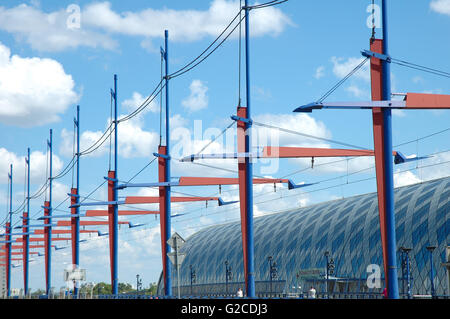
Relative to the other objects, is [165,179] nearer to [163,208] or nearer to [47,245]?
[163,208]

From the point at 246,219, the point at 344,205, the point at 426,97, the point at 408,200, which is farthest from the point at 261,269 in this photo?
the point at 426,97

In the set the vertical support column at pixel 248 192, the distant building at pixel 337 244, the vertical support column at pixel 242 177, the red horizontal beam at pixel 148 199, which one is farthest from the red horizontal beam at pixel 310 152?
the red horizontal beam at pixel 148 199

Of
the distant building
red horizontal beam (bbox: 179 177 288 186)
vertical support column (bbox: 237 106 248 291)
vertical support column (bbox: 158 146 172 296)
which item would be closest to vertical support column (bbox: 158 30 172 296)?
vertical support column (bbox: 158 146 172 296)

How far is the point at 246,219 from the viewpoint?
130 feet

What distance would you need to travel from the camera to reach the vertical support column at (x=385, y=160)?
93.4 feet

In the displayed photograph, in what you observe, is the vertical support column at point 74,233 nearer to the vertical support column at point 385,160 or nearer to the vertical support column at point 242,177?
the vertical support column at point 242,177

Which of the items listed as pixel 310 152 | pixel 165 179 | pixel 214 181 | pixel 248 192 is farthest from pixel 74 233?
pixel 248 192

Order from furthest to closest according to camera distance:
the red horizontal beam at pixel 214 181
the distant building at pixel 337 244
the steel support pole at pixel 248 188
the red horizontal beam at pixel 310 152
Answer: the distant building at pixel 337 244, the red horizontal beam at pixel 214 181, the red horizontal beam at pixel 310 152, the steel support pole at pixel 248 188

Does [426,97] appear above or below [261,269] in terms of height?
above

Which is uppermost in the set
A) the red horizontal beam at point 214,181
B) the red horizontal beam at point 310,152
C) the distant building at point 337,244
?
the red horizontal beam at point 310,152

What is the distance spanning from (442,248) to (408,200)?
1200 cm

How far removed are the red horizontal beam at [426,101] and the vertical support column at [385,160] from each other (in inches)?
56.3

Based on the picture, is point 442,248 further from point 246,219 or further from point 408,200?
point 246,219

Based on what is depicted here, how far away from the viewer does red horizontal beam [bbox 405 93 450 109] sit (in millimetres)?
31078
